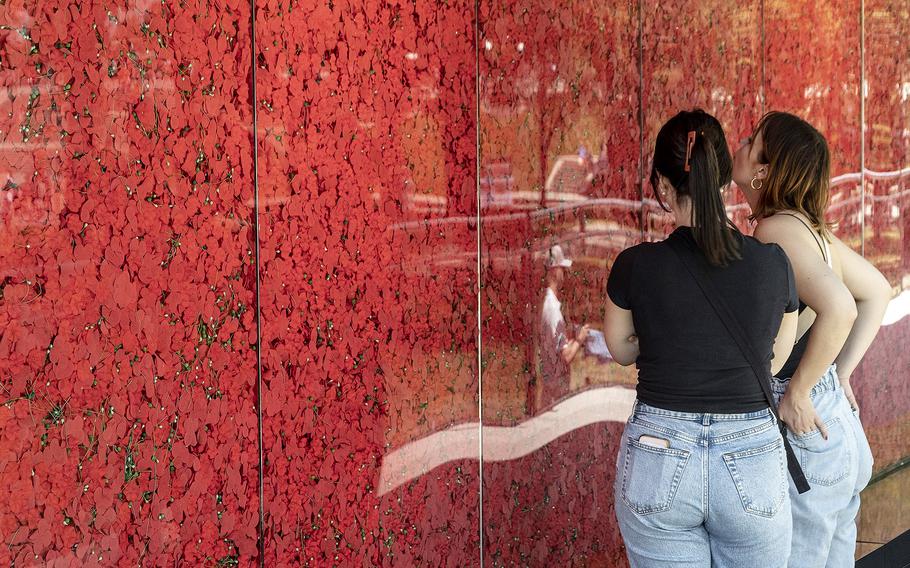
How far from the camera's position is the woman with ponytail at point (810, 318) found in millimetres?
2699

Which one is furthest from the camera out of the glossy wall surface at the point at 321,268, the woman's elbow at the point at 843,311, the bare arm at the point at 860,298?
the bare arm at the point at 860,298

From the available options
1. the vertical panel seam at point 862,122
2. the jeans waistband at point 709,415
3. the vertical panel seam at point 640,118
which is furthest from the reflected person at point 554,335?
the vertical panel seam at point 862,122

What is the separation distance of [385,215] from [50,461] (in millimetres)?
1215

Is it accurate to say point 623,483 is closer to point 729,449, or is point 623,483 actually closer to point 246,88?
point 729,449

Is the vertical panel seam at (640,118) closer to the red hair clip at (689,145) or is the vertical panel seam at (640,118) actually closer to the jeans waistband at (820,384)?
the jeans waistband at (820,384)

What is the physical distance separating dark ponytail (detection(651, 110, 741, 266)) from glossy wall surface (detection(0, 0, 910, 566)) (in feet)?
3.09

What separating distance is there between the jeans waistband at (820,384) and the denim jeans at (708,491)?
0.44 meters

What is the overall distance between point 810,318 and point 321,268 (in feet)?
4.54

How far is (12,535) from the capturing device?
2117mm

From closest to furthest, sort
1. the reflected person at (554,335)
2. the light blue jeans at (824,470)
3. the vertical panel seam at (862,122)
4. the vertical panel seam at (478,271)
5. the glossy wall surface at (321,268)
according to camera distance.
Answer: the glossy wall surface at (321,268)
the light blue jeans at (824,470)
the vertical panel seam at (478,271)
the reflected person at (554,335)
the vertical panel seam at (862,122)

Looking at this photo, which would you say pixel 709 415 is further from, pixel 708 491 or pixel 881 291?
pixel 881 291

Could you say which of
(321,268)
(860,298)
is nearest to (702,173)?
(860,298)

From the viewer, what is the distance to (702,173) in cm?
235

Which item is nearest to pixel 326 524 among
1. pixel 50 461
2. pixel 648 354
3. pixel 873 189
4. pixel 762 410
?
pixel 50 461
